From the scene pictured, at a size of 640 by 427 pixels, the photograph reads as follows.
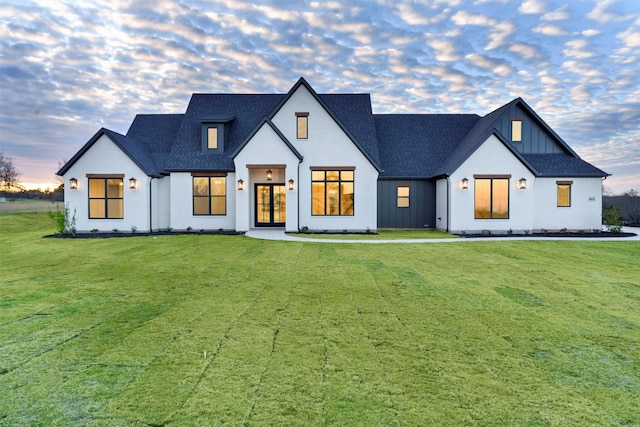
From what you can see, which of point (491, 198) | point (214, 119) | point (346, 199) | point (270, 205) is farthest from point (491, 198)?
point (214, 119)

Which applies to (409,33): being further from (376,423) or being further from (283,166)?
(376,423)

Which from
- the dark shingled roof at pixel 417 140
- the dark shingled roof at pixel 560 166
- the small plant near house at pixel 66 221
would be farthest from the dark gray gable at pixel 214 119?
the dark shingled roof at pixel 560 166

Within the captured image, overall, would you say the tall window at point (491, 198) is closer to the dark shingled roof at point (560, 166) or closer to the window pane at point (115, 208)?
the dark shingled roof at point (560, 166)

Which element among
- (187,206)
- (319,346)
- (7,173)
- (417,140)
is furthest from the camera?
(7,173)

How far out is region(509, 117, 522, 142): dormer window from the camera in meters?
20.5

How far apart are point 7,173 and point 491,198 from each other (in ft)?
228

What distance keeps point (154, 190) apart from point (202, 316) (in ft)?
53.3

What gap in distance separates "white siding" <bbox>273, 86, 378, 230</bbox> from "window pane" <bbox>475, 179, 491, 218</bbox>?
539cm

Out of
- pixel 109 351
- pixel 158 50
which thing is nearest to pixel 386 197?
pixel 158 50

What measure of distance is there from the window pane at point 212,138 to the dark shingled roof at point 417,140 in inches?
387

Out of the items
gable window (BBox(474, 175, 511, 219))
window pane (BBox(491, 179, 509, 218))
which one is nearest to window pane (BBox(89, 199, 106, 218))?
gable window (BBox(474, 175, 511, 219))

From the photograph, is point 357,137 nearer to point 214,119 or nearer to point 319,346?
point 214,119

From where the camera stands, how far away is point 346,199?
1988 cm

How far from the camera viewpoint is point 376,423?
9.93ft
